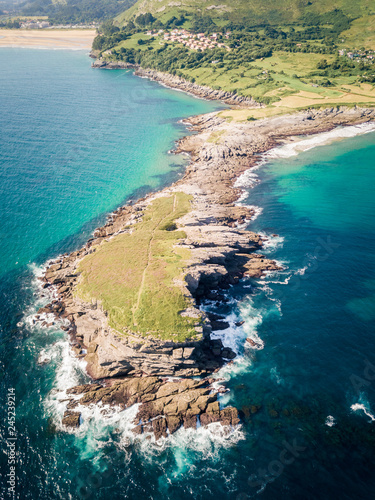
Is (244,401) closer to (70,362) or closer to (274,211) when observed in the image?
(70,362)

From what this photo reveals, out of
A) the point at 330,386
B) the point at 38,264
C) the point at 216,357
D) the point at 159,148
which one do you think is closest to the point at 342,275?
the point at 330,386

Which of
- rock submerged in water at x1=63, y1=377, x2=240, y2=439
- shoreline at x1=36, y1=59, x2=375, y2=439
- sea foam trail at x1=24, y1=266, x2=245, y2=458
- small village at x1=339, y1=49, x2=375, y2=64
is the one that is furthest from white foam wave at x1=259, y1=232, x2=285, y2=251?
small village at x1=339, y1=49, x2=375, y2=64

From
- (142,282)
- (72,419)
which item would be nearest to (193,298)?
(142,282)

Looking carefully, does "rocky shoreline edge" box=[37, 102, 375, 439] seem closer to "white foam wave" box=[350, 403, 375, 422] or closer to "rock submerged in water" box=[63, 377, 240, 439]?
"rock submerged in water" box=[63, 377, 240, 439]

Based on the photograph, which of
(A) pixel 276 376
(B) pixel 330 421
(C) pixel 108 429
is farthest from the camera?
(A) pixel 276 376

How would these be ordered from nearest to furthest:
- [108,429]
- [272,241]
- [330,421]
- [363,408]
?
[330,421], [363,408], [108,429], [272,241]

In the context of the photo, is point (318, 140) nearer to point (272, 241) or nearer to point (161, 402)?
point (272, 241)

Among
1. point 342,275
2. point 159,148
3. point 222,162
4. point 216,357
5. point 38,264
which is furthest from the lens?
point 159,148
